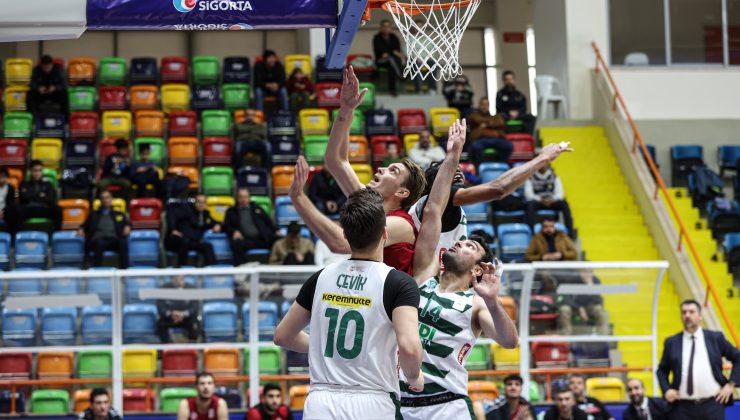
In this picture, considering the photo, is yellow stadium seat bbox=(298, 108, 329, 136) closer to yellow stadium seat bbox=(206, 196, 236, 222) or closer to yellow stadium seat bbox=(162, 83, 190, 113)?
yellow stadium seat bbox=(162, 83, 190, 113)

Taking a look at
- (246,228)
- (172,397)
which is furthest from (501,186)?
(246,228)

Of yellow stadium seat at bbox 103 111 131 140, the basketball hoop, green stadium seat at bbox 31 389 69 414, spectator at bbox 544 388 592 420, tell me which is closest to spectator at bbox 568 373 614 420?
spectator at bbox 544 388 592 420

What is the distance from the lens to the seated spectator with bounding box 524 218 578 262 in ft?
50.4

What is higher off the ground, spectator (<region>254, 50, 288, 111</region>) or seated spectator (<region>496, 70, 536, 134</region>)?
spectator (<region>254, 50, 288, 111</region>)

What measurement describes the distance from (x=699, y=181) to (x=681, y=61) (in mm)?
3705

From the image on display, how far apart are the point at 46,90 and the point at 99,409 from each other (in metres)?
8.39

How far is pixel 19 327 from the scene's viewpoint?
510 inches

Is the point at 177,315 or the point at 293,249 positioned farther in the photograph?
the point at 293,249

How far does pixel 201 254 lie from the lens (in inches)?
615

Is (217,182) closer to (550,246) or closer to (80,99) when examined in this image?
(80,99)

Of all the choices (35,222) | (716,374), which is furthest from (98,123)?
(716,374)

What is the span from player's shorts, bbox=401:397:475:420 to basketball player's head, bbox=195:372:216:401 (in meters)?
5.88

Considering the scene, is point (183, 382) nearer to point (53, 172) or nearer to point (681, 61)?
point (53, 172)

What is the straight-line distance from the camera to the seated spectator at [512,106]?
64.4 ft
